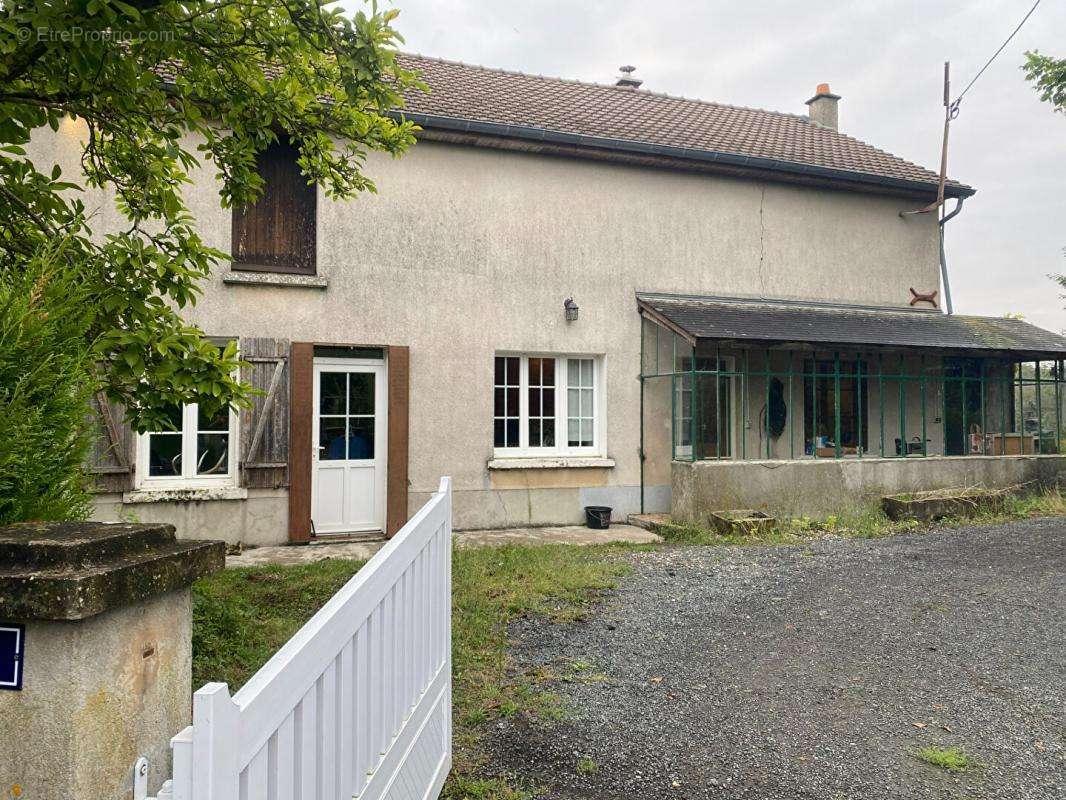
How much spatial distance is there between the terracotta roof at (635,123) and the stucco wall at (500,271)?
0.39m

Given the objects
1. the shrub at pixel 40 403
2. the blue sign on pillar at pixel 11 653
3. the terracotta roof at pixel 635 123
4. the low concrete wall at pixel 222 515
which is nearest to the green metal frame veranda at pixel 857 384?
the terracotta roof at pixel 635 123

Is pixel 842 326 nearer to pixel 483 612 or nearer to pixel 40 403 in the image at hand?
pixel 483 612

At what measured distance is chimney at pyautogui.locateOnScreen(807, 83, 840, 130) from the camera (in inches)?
564

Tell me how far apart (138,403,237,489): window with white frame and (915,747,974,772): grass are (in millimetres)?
6983

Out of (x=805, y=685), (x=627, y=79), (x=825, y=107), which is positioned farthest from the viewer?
(x=825, y=107)

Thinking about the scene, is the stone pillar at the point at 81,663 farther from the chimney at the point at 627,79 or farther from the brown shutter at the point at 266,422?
the chimney at the point at 627,79

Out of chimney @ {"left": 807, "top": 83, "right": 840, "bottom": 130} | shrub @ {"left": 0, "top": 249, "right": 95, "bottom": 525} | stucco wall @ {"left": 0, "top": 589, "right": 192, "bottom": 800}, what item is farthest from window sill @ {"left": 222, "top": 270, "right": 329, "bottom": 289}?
chimney @ {"left": 807, "top": 83, "right": 840, "bottom": 130}

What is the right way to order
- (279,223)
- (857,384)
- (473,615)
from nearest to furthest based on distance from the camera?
(473,615) < (279,223) < (857,384)

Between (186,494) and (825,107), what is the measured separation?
43.9 feet

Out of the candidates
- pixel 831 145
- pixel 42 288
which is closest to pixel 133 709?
pixel 42 288

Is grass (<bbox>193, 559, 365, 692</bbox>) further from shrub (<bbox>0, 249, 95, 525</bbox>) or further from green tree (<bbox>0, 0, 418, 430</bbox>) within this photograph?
shrub (<bbox>0, 249, 95, 525</bbox>)

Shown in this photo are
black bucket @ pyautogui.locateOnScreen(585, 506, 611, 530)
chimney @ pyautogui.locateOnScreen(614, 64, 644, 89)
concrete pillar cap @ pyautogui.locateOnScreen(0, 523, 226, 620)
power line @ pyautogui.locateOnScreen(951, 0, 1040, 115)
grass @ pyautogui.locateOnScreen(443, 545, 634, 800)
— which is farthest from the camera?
chimney @ pyautogui.locateOnScreen(614, 64, 644, 89)

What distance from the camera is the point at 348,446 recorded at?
8.83 metres

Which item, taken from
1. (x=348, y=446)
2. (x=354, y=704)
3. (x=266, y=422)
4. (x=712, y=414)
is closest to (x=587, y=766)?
(x=354, y=704)
